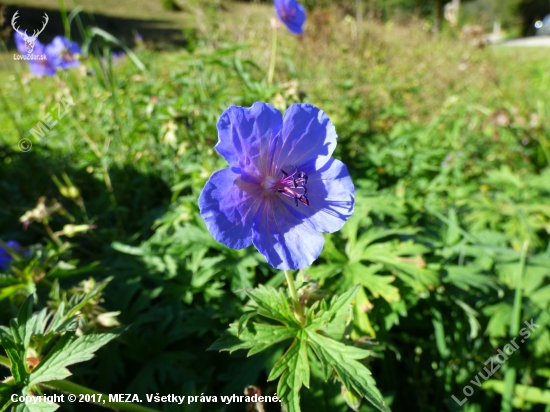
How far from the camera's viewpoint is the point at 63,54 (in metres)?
3.24

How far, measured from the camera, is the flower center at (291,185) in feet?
3.66

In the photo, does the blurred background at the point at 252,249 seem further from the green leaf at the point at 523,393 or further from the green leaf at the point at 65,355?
the green leaf at the point at 65,355

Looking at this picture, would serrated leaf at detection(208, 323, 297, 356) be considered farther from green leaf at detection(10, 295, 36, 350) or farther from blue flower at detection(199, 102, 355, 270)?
green leaf at detection(10, 295, 36, 350)

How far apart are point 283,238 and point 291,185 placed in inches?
6.7

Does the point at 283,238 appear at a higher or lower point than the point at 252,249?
higher

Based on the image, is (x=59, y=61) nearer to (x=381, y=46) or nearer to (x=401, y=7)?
(x=381, y=46)

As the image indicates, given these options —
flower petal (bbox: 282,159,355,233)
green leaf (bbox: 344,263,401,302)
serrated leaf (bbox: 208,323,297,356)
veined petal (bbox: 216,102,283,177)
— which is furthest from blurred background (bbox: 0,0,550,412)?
veined petal (bbox: 216,102,283,177)

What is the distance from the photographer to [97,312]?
155cm

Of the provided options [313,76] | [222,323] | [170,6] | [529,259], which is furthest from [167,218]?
[170,6]

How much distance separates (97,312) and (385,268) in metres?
1.33

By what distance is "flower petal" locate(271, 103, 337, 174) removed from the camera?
3.63 ft
